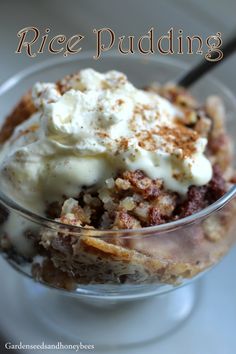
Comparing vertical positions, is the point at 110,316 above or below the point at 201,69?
below

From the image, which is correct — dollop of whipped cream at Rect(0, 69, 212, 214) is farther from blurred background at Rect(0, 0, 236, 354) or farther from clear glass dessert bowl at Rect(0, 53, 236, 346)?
blurred background at Rect(0, 0, 236, 354)

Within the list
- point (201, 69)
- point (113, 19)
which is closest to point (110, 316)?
point (201, 69)

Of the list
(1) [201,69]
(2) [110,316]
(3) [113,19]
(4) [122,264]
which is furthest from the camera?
(3) [113,19]

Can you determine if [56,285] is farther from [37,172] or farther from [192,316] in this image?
[192,316]

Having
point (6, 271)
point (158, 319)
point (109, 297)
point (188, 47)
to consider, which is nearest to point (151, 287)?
point (109, 297)

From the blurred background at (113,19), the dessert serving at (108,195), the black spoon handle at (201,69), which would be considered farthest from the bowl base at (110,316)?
the blurred background at (113,19)

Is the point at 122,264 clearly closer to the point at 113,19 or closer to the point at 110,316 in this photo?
the point at 110,316

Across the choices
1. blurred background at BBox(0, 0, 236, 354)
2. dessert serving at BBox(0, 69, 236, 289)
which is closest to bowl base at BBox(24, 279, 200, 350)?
dessert serving at BBox(0, 69, 236, 289)

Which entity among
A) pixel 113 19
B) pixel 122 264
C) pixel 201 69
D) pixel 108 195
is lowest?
pixel 122 264

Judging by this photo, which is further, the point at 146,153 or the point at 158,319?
the point at 158,319
